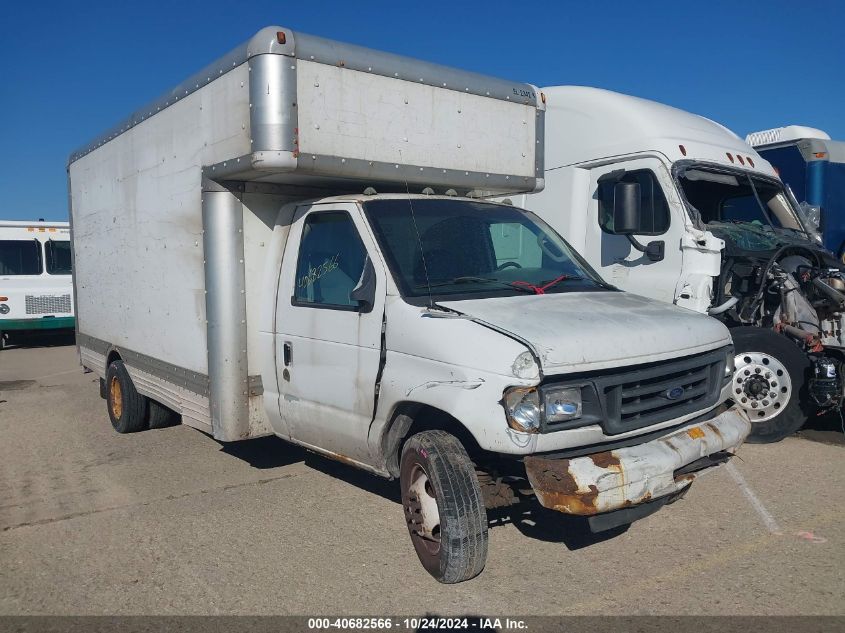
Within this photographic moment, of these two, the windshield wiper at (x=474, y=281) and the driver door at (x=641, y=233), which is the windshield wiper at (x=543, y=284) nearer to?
the windshield wiper at (x=474, y=281)

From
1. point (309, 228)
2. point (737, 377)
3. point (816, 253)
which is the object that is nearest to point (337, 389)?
point (309, 228)

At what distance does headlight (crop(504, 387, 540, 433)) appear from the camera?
358 centimetres

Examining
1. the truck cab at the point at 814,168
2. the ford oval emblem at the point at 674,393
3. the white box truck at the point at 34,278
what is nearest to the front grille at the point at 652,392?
the ford oval emblem at the point at 674,393

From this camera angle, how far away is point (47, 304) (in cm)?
1658

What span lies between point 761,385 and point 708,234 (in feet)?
4.67

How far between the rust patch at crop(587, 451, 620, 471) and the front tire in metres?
0.63

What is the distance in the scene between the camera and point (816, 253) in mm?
7195

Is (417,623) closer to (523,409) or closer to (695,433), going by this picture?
(523,409)

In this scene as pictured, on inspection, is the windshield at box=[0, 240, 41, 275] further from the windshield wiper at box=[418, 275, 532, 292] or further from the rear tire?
the windshield wiper at box=[418, 275, 532, 292]

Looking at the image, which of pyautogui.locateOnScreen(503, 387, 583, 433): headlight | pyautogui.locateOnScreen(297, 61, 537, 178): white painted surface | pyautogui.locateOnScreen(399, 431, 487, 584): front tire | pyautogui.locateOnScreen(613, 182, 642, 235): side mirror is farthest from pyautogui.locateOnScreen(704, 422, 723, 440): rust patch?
pyautogui.locateOnScreen(613, 182, 642, 235): side mirror

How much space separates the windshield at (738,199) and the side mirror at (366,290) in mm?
3930

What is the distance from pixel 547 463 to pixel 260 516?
2.43 m

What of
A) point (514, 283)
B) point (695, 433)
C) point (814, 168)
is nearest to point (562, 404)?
point (695, 433)

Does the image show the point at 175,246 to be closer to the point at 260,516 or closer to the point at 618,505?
the point at 260,516
